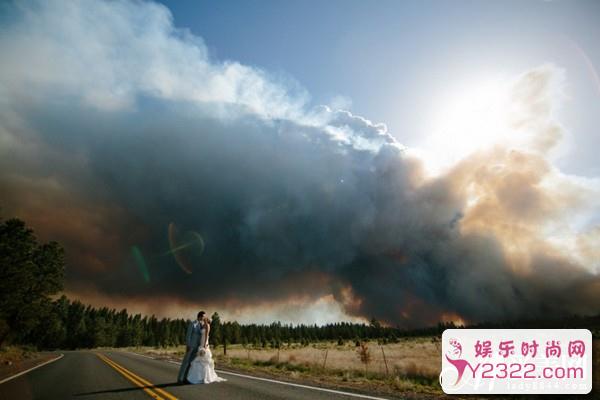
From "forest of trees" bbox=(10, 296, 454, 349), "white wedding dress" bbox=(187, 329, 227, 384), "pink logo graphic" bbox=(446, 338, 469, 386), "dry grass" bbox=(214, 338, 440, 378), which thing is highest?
"pink logo graphic" bbox=(446, 338, 469, 386)

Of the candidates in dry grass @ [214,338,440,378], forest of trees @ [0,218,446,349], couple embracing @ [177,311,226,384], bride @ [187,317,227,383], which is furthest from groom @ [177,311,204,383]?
forest of trees @ [0,218,446,349]

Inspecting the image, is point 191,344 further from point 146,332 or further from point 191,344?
point 146,332

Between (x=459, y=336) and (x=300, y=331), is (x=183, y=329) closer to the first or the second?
(x=300, y=331)

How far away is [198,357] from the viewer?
11969 mm

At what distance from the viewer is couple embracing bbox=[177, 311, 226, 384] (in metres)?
11.9

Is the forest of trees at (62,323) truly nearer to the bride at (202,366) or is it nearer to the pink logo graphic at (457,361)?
the bride at (202,366)

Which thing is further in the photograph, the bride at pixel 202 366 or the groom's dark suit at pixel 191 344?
the groom's dark suit at pixel 191 344

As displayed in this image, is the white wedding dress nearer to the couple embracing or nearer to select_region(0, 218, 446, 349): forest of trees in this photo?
the couple embracing

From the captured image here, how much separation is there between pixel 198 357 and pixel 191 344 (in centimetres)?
54

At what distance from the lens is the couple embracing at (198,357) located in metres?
11.9

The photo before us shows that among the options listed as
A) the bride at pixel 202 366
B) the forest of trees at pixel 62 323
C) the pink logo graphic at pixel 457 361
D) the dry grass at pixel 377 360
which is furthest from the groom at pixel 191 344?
the forest of trees at pixel 62 323

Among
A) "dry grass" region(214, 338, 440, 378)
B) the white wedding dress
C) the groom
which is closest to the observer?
the white wedding dress

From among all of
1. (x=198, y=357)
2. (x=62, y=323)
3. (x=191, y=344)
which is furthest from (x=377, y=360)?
(x=62, y=323)

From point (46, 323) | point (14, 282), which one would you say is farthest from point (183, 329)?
point (14, 282)
